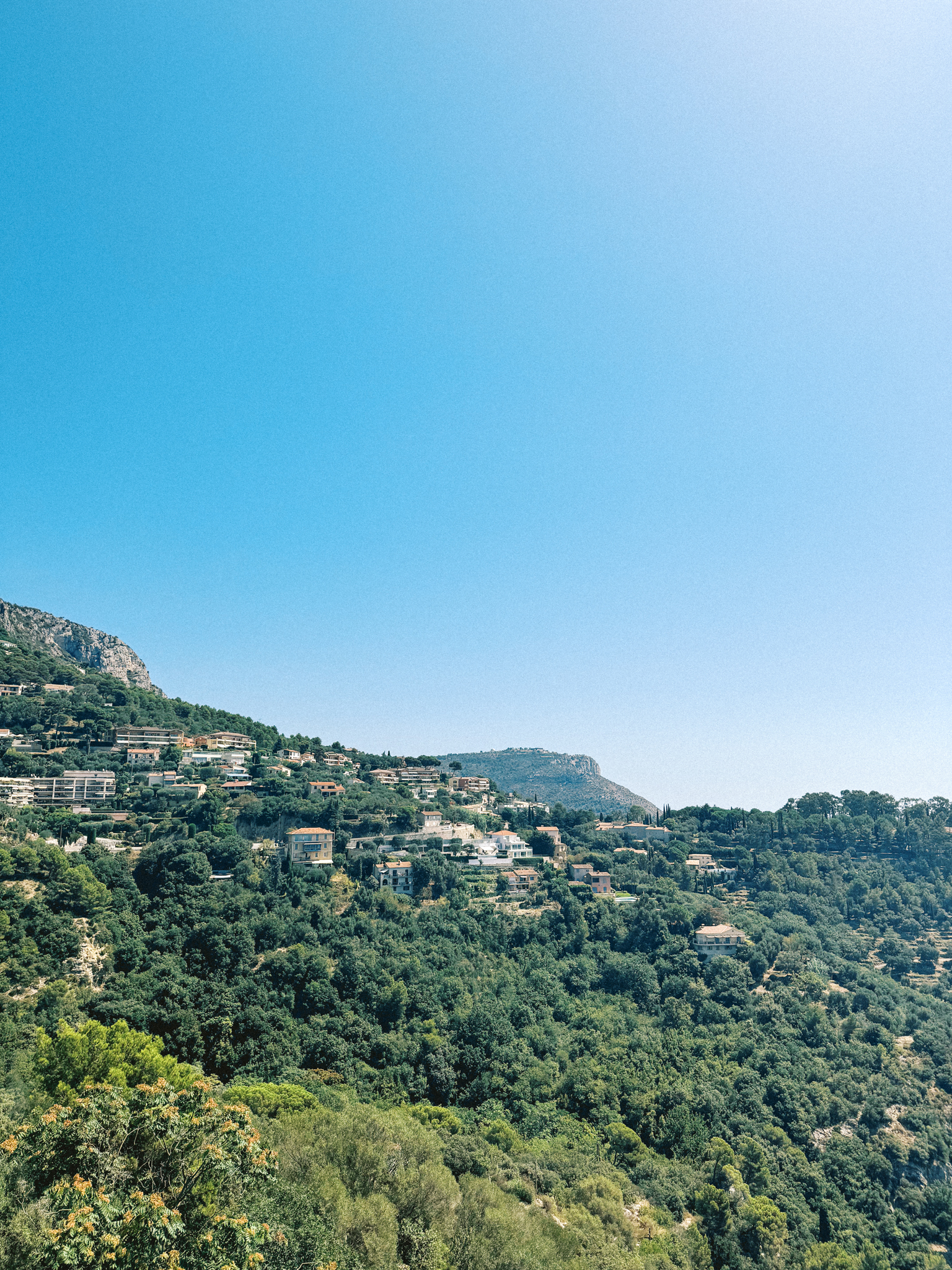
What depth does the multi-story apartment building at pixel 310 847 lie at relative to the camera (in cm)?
5688

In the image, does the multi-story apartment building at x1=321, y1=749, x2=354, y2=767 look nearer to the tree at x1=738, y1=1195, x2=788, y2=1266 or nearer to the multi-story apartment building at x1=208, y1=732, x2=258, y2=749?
the multi-story apartment building at x1=208, y1=732, x2=258, y2=749

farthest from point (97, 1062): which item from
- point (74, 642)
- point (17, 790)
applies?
point (74, 642)

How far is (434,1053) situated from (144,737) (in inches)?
2030

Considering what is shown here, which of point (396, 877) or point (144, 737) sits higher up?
point (144, 737)

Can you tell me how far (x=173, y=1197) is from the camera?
39.0 ft

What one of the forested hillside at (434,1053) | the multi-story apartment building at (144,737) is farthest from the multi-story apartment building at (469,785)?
the multi-story apartment building at (144,737)

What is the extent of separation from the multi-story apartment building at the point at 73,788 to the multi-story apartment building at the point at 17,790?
21.7 inches

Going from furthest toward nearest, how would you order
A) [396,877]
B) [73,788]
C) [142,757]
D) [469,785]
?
[469,785], [142,757], [73,788], [396,877]

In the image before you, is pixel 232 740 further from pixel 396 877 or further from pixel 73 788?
pixel 396 877

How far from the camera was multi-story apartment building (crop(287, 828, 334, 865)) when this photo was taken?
5688cm

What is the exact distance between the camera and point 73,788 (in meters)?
59.8

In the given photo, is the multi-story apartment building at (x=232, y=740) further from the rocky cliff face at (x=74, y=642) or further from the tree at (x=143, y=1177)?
the tree at (x=143, y=1177)

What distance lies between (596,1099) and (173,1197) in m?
30.9

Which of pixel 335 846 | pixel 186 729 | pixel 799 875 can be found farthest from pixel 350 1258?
pixel 186 729
